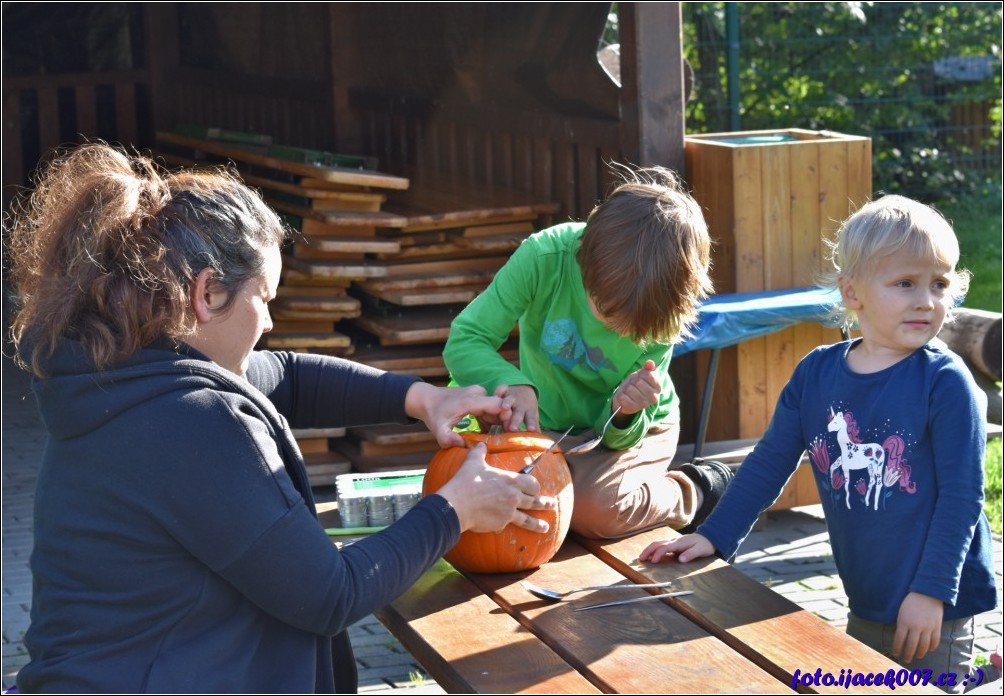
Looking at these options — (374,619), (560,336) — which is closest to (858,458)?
(560,336)

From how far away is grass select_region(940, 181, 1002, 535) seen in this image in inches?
379

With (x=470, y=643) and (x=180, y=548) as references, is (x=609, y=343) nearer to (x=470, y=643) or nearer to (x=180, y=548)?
(x=470, y=643)

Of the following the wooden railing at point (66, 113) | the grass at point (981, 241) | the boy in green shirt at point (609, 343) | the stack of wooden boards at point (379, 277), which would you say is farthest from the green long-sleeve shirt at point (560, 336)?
the wooden railing at point (66, 113)

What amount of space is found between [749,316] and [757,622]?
8.98ft

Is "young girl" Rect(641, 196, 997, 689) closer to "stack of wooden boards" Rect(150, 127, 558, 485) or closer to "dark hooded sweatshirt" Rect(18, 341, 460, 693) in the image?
"dark hooded sweatshirt" Rect(18, 341, 460, 693)

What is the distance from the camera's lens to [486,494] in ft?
7.73

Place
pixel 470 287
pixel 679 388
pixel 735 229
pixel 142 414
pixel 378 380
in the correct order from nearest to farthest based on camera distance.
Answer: pixel 142 414, pixel 378 380, pixel 735 229, pixel 679 388, pixel 470 287

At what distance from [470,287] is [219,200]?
12.4 feet

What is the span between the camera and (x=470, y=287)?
19.7 ft

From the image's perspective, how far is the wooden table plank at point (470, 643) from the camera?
2016 mm

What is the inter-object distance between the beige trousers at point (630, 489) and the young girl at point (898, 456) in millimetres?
259

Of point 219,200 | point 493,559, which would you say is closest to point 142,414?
point 219,200

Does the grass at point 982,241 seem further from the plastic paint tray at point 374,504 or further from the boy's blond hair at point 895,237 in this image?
the plastic paint tray at point 374,504

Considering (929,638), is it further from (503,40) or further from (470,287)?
(503,40)
